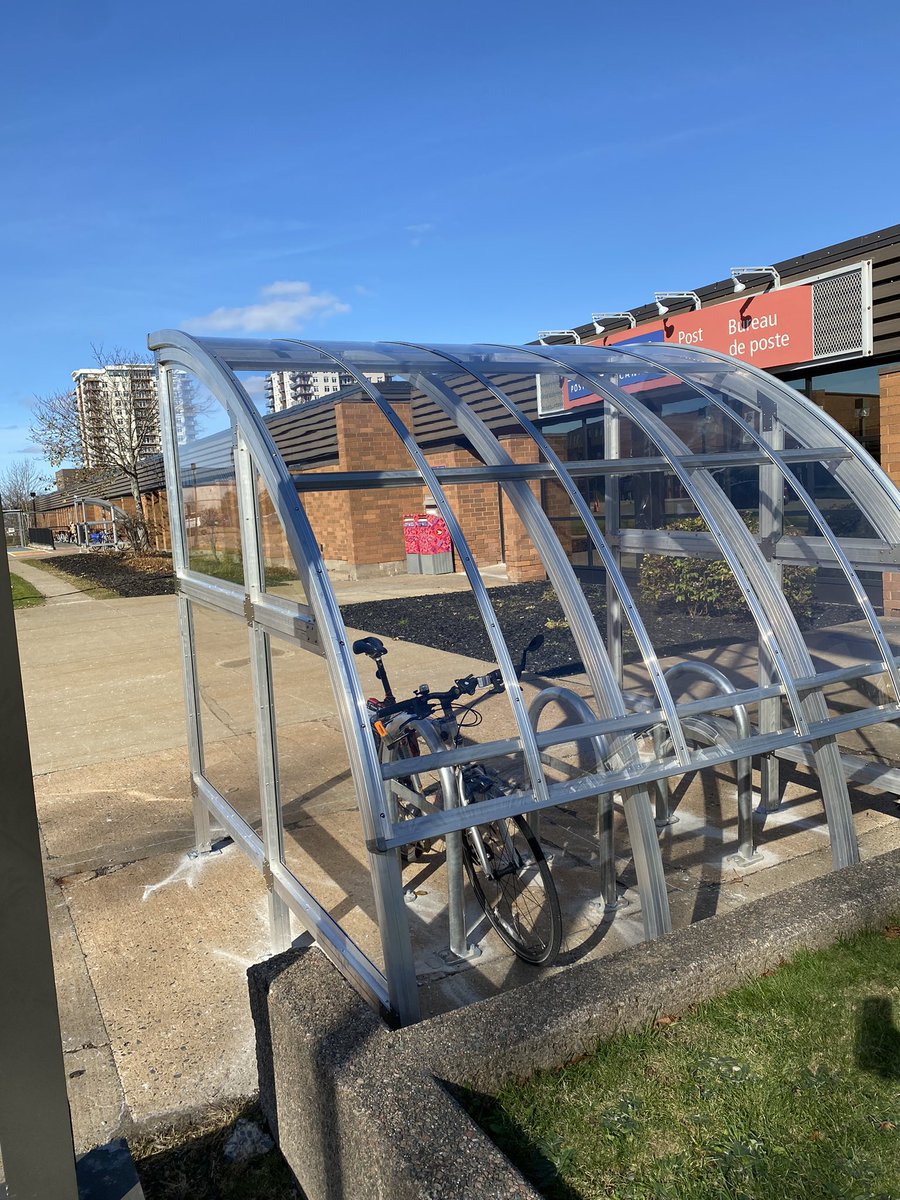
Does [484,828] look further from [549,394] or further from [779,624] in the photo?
[549,394]

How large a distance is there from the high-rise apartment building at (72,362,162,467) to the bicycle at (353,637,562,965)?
2442 centimetres

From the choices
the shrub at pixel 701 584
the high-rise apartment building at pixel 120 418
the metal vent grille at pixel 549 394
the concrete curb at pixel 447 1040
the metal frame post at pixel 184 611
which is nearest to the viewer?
the concrete curb at pixel 447 1040

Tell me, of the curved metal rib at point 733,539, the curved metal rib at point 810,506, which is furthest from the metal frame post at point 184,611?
the curved metal rib at point 810,506

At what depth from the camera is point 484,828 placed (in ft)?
11.8

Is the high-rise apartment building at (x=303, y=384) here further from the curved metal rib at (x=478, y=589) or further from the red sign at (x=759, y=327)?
the red sign at (x=759, y=327)

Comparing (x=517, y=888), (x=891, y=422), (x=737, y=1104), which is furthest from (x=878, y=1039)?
(x=891, y=422)

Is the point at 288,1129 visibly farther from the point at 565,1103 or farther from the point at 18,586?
the point at 18,586

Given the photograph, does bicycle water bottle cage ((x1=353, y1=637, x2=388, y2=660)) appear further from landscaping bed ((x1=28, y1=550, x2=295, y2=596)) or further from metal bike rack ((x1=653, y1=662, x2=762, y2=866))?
landscaping bed ((x1=28, y1=550, x2=295, y2=596))

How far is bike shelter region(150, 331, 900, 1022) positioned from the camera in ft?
9.71

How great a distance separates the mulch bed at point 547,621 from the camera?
3629 mm

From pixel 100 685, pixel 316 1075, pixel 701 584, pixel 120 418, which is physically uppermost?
pixel 120 418

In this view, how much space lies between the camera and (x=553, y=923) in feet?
11.2

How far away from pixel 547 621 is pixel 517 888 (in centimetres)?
105

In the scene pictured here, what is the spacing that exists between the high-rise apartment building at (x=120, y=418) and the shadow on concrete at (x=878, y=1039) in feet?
85.6
